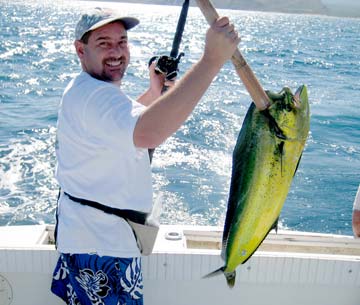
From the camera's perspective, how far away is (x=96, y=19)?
179 centimetres

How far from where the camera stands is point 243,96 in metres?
15.0

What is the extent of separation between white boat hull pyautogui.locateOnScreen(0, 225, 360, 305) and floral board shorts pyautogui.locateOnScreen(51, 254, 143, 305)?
0.58 meters

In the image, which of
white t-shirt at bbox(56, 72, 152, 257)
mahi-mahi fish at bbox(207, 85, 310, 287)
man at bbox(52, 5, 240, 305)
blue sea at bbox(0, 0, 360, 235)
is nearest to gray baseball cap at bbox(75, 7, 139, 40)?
man at bbox(52, 5, 240, 305)

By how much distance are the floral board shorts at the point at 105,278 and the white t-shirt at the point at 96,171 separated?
0.14 ft

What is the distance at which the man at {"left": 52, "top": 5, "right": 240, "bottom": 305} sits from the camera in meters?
1.50

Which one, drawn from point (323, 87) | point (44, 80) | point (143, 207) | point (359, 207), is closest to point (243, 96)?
point (323, 87)

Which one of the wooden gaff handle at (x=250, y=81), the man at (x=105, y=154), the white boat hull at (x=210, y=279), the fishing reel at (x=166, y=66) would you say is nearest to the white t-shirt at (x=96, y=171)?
the man at (x=105, y=154)

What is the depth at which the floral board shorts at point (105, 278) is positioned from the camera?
1.96 m

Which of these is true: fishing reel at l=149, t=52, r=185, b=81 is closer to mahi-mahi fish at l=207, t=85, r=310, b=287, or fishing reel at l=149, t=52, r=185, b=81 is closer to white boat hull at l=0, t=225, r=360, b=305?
mahi-mahi fish at l=207, t=85, r=310, b=287

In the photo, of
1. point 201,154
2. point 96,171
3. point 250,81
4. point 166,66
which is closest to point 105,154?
point 96,171

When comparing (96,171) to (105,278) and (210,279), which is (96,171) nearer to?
(105,278)

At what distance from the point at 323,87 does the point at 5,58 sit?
13.8m

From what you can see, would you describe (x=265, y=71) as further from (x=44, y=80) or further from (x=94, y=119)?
(x=94, y=119)

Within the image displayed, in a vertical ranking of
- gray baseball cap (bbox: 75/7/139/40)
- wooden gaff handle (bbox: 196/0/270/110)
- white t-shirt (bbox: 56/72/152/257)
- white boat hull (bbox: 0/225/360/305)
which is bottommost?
white boat hull (bbox: 0/225/360/305)
